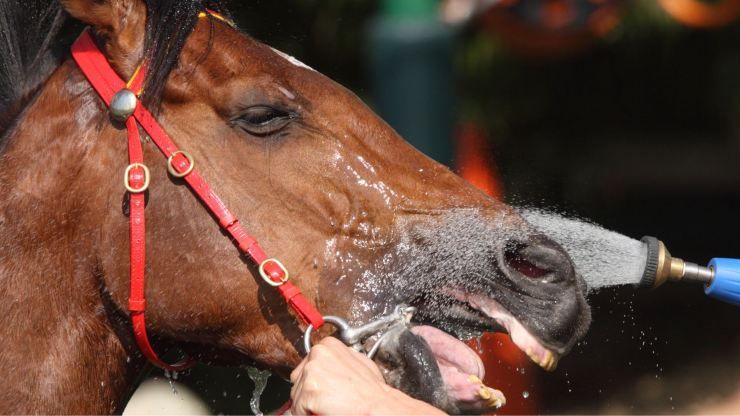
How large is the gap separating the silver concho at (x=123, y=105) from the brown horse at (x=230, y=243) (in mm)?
33

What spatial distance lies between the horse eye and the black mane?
0.21m

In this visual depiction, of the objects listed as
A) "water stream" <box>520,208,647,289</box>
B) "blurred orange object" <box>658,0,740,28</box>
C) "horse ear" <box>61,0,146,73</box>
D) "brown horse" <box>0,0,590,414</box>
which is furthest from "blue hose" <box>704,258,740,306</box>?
"blurred orange object" <box>658,0,740,28</box>

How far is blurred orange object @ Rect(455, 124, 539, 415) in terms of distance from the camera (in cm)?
411

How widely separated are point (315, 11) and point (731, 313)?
4123mm

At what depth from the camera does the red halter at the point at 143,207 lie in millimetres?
2246

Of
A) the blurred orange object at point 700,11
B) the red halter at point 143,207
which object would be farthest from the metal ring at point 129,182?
the blurred orange object at point 700,11

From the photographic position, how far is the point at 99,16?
2.32 meters

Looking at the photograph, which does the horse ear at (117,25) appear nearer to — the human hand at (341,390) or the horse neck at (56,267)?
the horse neck at (56,267)

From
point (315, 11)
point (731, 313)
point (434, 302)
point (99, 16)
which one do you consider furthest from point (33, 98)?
point (731, 313)

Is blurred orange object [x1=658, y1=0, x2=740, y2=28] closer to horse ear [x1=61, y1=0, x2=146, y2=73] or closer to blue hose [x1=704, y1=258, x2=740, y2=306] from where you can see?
blue hose [x1=704, y1=258, x2=740, y2=306]

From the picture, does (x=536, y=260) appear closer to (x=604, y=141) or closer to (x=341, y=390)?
(x=341, y=390)

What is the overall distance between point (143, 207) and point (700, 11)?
463 cm

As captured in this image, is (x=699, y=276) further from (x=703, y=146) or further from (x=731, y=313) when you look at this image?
(x=703, y=146)

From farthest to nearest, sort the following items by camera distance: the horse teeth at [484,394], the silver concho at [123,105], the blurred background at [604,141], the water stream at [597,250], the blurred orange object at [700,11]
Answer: the blurred orange object at [700,11]
the blurred background at [604,141]
the water stream at [597,250]
the silver concho at [123,105]
the horse teeth at [484,394]
